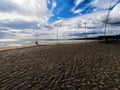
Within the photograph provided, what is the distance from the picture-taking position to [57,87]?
710 cm

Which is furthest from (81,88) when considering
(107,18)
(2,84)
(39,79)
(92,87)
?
(107,18)

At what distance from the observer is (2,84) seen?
770 centimetres

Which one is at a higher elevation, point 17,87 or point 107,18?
point 107,18

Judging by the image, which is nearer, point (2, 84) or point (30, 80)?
point (2, 84)

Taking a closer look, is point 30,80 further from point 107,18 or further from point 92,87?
point 107,18

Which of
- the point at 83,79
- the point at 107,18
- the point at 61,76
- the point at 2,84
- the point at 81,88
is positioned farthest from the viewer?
the point at 107,18

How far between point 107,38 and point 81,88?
172 feet

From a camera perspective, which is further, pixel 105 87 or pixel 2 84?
pixel 2 84

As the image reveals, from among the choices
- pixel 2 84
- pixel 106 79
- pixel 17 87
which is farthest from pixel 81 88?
pixel 2 84

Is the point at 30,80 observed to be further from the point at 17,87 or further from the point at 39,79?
the point at 17,87

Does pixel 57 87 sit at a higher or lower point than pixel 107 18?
lower

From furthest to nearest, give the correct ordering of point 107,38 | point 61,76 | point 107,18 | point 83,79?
point 107,18 → point 107,38 → point 61,76 → point 83,79

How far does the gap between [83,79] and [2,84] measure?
5.01 m

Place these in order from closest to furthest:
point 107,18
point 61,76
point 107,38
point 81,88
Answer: point 81,88
point 61,76
point 107,38
point 107,18
